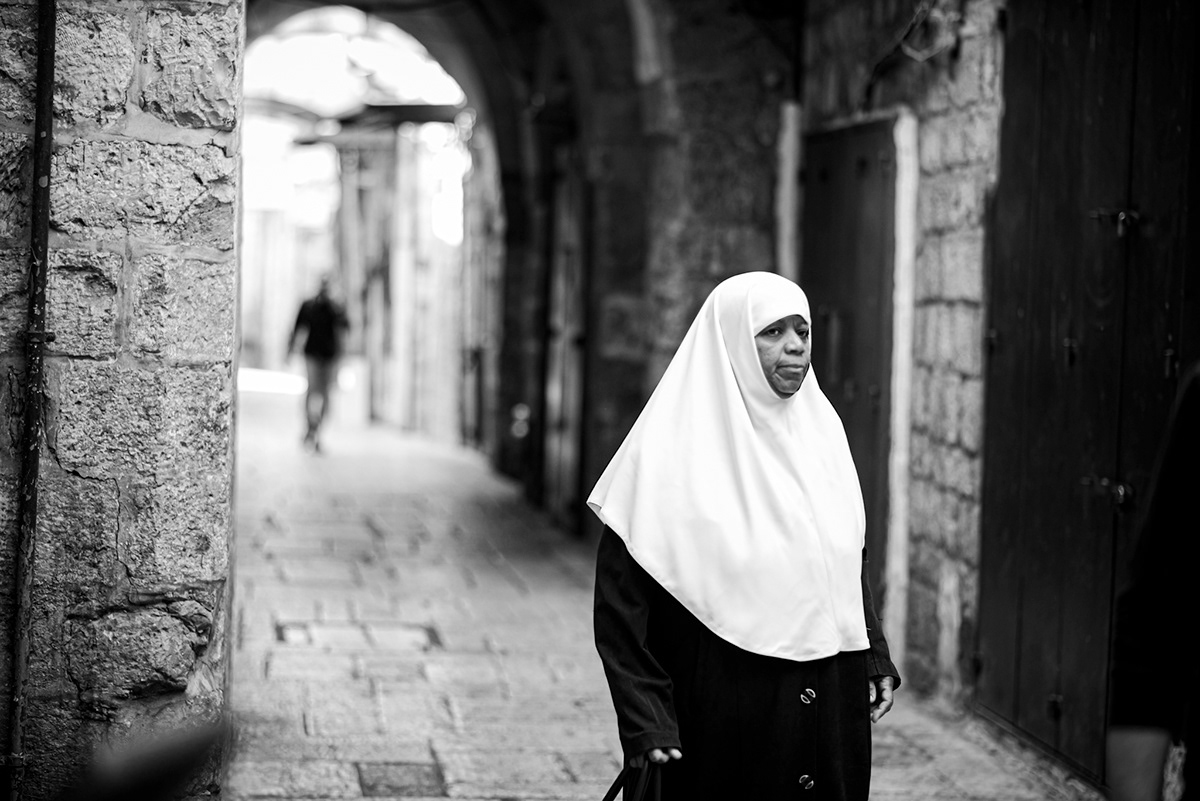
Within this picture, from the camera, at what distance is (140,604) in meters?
3.88

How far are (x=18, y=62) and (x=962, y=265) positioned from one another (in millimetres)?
3336

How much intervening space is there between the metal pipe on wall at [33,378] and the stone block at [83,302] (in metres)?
0.02

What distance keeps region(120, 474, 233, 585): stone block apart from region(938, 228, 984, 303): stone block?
2.89 m

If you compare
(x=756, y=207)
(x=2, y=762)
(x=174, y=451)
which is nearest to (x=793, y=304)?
(x=174, y=451)

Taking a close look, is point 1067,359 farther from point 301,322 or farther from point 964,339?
point 301,322

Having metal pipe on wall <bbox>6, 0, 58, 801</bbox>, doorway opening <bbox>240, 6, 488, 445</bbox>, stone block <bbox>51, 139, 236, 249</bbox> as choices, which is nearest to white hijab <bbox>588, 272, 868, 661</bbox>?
stone block <bbox>51, 139, 236, 249</bbox>

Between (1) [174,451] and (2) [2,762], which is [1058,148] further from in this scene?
(2) [2,762]

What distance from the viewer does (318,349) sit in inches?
571

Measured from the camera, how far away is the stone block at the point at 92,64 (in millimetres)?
3756

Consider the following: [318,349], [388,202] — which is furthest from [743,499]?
[388,202]

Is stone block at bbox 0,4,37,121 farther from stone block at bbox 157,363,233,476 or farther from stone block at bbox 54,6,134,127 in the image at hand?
stone block at bbox 157,363,233,476

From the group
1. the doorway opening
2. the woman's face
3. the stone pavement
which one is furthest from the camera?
the doorway opening

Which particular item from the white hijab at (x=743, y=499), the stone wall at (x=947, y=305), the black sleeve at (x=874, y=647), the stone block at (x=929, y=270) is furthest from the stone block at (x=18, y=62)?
the stone block at (x=929, y=270)

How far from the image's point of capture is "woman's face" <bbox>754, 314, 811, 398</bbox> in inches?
117
